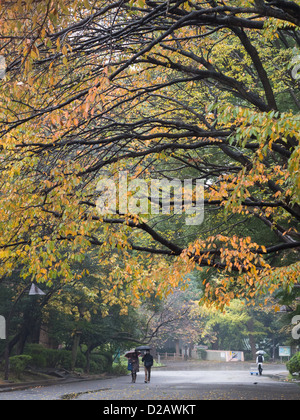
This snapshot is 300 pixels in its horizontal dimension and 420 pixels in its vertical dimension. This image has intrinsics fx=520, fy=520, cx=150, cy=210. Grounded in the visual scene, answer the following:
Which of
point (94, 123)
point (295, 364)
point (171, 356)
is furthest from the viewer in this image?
point (171, 356)

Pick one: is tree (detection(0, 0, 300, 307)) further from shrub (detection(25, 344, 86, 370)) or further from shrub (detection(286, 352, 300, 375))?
shrub (detection(286, 352, 300, 375))

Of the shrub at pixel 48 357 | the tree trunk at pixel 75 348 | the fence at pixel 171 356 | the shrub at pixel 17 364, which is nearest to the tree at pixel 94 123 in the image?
the shrub at pixel 17 364

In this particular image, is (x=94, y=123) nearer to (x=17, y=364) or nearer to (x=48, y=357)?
(x=17, y=364)

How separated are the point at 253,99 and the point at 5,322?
19336 mm

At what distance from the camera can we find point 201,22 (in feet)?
28.1

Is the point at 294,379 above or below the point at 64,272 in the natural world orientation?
below

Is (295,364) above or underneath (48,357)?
underneath

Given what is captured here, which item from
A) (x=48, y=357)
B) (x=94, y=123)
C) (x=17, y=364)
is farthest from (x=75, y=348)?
(x=94, y=123)

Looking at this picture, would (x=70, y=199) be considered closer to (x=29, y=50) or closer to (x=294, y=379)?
(x=29, y=50)

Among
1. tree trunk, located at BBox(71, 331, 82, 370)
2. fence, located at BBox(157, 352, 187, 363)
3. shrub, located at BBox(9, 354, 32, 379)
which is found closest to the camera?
shrub, located at BBox(9, 354, 32, 379)

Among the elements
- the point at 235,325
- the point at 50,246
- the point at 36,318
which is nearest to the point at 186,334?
the point at 235,325

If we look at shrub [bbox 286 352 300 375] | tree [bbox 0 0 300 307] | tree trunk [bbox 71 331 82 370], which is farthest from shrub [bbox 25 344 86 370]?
tree [bbox 0 0 300 307]

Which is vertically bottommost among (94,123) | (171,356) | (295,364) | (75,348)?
(171,356)

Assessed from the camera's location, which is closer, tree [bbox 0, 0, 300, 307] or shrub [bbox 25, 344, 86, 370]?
tree [bbox 0, 0, 300, 307]
